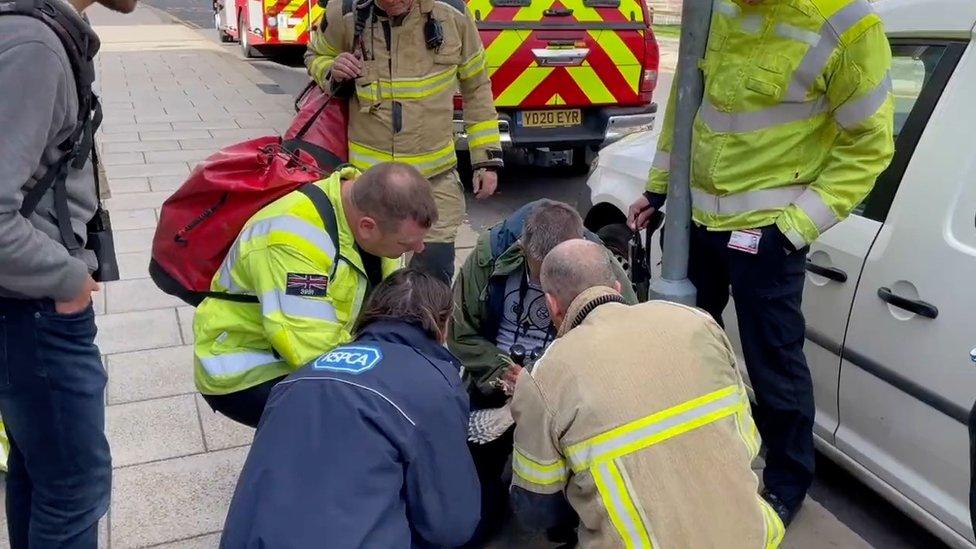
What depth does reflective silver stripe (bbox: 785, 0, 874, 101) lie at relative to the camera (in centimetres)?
234

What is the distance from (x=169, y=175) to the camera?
7215 mm

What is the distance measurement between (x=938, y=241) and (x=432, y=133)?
6.03 ft

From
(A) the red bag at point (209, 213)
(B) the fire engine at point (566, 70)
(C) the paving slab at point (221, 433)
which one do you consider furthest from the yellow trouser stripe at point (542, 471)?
(B) the fire engine at point (566, 70)

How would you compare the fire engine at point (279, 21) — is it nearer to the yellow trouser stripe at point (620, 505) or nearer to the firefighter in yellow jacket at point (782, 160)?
the firefighter in yellow jacket at point (782, 160)

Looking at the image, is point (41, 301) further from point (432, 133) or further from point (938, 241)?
point (938, 241)

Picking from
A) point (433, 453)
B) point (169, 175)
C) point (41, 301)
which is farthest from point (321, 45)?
point (169, 175)

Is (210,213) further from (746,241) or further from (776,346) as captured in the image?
(776,346)

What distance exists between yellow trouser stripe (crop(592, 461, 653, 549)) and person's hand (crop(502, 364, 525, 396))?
0.88m

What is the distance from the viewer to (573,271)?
76.4 inches

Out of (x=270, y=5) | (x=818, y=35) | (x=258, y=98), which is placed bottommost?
(x=258, y=98)

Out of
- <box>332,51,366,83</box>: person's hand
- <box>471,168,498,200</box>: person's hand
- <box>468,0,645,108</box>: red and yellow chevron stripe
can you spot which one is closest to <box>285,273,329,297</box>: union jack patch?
<box>332,51,366,83</box>: person's hand

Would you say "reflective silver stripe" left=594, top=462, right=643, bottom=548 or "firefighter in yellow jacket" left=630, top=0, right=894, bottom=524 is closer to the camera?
"reflective silver stripe" left=594, top=462, right=643, bottom=548

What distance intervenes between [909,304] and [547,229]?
3.40ft

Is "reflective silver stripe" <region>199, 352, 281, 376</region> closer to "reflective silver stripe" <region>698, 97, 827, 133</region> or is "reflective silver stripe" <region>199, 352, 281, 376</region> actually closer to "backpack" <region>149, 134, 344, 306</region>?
"backpack" <region>149, 134, 344, 306</region>
